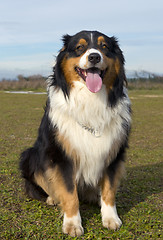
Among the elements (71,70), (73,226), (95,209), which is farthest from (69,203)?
(71,70)

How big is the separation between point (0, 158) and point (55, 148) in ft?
11.8

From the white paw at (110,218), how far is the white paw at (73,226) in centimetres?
34

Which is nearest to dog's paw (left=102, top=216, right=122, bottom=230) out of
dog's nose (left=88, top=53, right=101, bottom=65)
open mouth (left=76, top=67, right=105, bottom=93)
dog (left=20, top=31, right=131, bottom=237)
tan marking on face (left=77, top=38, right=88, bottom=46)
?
dog (left=20, top=31, right=131, bottom=237)

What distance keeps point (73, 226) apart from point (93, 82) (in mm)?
1719

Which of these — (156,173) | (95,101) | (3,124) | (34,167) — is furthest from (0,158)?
(3,124)

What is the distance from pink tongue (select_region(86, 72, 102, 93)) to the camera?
3.68m

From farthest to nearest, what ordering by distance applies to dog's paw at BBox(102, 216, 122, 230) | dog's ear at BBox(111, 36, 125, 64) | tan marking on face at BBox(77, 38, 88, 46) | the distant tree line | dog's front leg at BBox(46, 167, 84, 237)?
the distant tree line < dog's ear at BBox(111, 36, 125, 64) < tan marking on face at BBox(77, 38, 88, 46) < dog's paw at BBox(102, 216, 122, 230) < dog's front leg at BBox(46, 167, 84, 237)

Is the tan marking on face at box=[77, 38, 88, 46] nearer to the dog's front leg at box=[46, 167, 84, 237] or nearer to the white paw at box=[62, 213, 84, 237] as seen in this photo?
the dog's front leg at box=[46, 167, 84, 237]

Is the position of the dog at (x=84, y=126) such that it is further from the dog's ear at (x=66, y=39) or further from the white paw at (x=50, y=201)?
the white paw at (x=50, y=201)

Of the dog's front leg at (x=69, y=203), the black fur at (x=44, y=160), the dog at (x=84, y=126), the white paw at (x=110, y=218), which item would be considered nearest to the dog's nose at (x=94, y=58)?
the dog at (x=84, y=126)

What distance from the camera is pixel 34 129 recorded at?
1116 centimetres

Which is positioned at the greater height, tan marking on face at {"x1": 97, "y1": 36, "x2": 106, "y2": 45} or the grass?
tan marking on face at {"x1": 97, "y1": 36, "x2": 106, "y2": 45}

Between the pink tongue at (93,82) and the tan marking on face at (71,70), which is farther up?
the tan marking on face at (71,70)

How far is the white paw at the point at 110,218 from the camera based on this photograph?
12.3 feet
